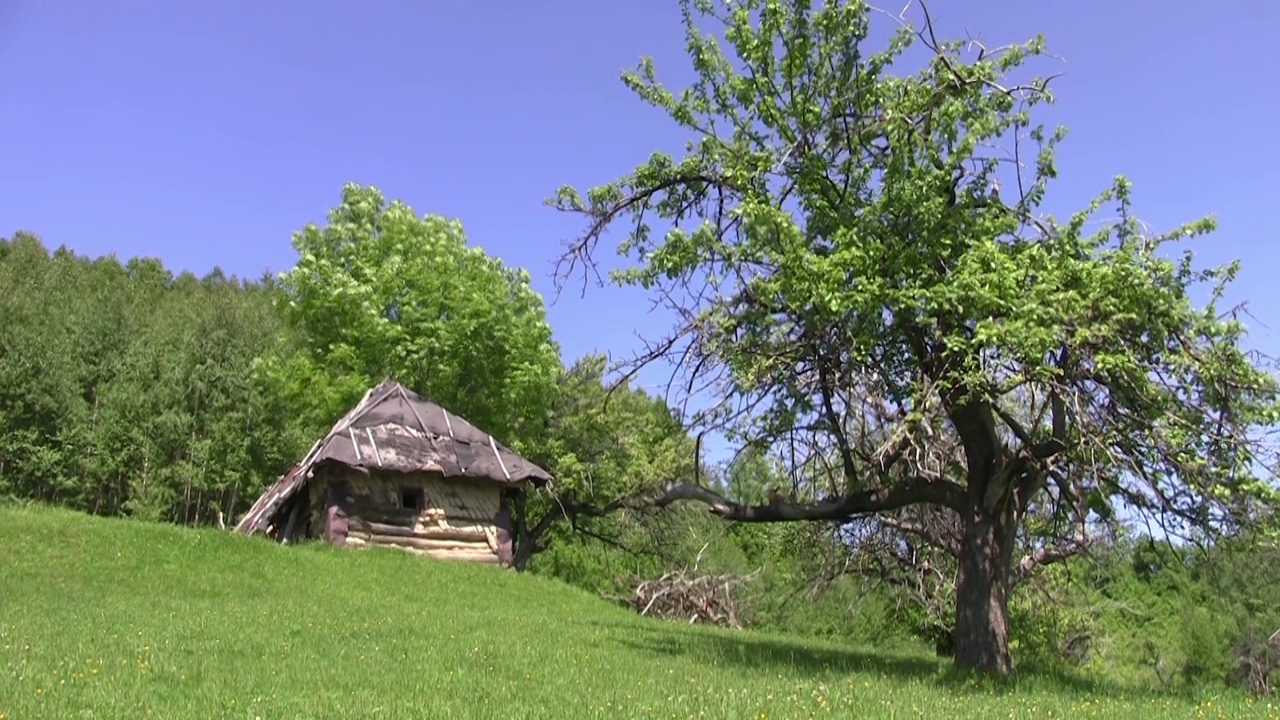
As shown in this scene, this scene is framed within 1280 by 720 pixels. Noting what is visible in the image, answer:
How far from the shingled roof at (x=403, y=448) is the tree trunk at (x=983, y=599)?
1614 centimetres

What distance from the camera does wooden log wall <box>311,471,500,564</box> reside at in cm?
2558

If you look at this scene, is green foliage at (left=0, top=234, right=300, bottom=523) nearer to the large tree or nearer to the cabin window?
the cabin window

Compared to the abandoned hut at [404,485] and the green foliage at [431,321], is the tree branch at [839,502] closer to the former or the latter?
the abandoned hut at [404,485]

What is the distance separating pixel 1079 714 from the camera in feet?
28.7

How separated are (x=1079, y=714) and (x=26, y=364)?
41933mm

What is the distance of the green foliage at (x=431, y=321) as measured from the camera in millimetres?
32344

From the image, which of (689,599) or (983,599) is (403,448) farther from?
(983,599)

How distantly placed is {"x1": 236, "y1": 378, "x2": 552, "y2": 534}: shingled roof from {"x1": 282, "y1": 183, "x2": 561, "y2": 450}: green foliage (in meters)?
3.57

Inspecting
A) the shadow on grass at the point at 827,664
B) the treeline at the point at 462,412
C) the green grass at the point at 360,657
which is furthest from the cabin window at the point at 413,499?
the shadow on grass at the point at 827,664

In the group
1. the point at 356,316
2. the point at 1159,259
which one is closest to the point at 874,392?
the point at 1159,259

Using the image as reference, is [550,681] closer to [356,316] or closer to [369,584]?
[369,584]

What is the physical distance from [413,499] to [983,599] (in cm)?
1756

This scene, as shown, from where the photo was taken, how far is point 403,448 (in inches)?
1018

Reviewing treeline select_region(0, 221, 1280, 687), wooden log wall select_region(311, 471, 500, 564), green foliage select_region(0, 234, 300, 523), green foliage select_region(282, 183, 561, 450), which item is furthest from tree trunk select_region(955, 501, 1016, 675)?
green foliage select_region(0, 234, 300, 523)
